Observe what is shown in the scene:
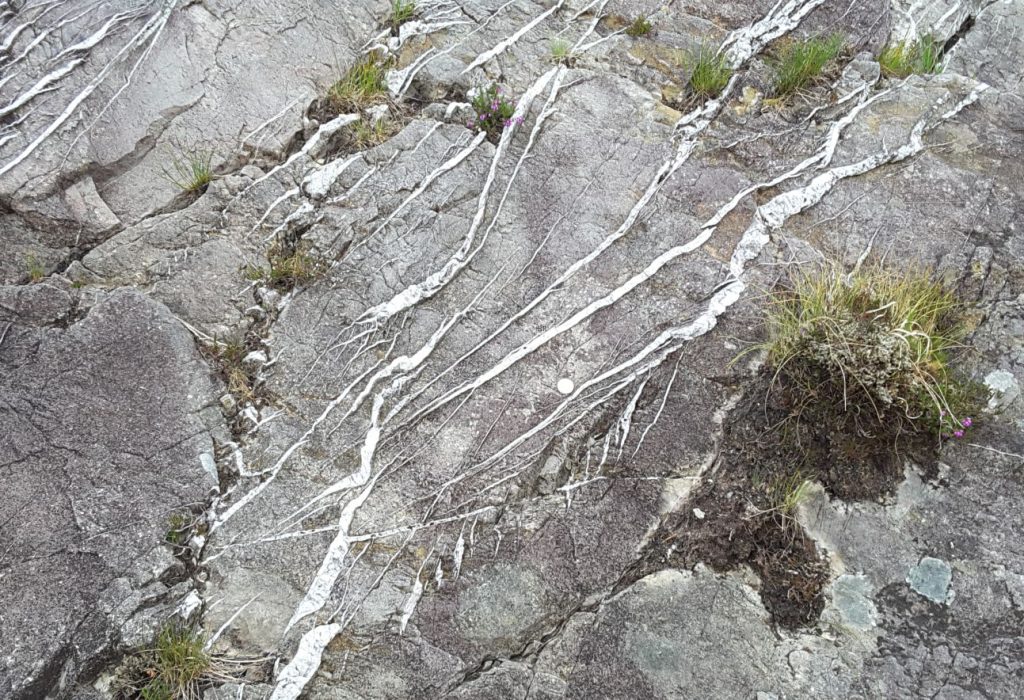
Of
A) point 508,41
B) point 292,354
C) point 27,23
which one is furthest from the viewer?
point 508,41

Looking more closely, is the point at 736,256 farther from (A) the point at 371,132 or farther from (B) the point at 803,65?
(A) the point at 371,132

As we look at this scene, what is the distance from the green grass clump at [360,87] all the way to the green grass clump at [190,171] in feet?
2.46

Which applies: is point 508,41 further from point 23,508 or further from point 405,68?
point 23,508

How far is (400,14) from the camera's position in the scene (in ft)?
13.9

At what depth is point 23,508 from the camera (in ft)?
8.84

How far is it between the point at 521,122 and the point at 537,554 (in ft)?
7.56

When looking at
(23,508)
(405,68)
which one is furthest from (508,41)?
(23,508)

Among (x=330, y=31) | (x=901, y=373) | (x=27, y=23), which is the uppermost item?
(x=27, y=23)

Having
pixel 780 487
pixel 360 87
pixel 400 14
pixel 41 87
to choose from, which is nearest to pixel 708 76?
pixel 400 14

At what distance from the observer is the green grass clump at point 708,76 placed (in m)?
4.08

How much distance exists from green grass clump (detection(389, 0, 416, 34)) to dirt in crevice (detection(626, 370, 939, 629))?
9.68 ft

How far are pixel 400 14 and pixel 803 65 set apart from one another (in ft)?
7.55

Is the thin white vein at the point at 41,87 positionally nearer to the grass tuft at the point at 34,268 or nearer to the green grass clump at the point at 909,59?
the grass tuft at the point at 34,268

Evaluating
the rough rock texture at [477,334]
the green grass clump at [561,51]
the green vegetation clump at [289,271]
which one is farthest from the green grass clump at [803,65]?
the green vegetation clump at [289,271]
